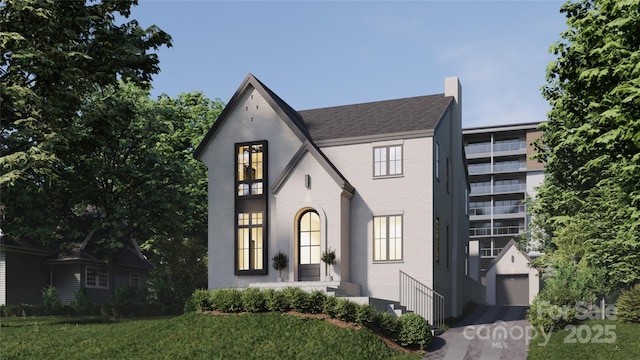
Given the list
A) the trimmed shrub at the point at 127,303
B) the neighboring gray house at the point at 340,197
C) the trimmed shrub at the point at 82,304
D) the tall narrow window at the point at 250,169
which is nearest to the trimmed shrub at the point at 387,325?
the neighboring gray house at the point at 340,197

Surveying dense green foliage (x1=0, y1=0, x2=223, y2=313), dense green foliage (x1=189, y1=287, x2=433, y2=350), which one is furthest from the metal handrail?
dense green foliage (x1=0, y1=0, x2=223, y2=313)

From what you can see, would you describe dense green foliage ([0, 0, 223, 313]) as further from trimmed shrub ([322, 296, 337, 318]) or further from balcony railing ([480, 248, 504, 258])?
balcony railing ([480, 248, 504, 258])

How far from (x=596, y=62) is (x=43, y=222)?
1330 inches

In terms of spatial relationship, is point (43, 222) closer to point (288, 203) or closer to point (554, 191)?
point (288, 203)

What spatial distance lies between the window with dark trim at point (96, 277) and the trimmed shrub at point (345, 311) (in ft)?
90.7

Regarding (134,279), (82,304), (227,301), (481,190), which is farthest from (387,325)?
(481,190)

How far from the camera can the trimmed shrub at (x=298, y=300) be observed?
2427cm

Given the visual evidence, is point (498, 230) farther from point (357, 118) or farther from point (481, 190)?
point (357, 118)

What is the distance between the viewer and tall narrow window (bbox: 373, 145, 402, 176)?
99.9ft

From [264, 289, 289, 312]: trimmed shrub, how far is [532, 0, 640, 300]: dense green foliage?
1157 cm

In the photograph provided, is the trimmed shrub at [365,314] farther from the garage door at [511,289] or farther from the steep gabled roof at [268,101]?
the garage door at [511,289]

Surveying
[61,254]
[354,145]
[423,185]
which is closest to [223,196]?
[354,145]

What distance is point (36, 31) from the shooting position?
77.8ft

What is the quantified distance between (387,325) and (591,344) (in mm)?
7162
